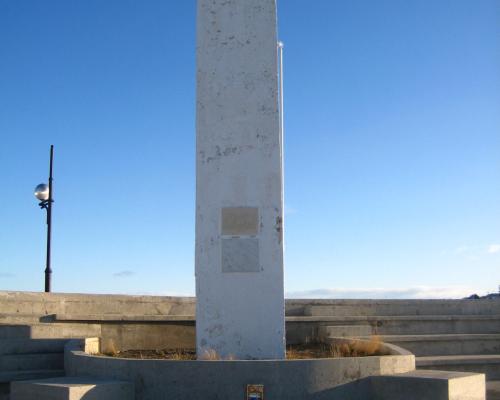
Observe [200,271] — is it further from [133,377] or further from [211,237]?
[133,377]

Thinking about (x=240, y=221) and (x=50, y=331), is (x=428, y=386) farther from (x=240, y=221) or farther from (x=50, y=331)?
(x=50, y=331)

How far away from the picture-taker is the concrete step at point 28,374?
9.91 metres

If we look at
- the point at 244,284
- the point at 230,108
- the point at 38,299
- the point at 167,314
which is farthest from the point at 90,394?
the point at 167,314

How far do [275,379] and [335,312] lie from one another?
23.5 feet

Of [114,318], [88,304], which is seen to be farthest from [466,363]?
[88,304]

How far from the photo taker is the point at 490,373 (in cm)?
1241

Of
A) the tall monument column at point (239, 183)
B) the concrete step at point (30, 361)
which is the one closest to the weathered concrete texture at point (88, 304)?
the concrete step at point (30, 361)

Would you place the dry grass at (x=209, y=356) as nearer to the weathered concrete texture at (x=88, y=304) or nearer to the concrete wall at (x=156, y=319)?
the concrete wall at (x=156, y=319)

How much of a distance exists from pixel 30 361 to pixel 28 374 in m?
0.48

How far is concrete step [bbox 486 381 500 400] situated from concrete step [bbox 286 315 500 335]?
242 centimetres

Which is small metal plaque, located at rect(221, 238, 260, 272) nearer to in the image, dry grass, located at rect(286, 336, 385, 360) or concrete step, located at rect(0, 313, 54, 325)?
dry grass, located at rect(286, 336, 385, 360)

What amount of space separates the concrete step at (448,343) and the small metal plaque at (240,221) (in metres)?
4.30

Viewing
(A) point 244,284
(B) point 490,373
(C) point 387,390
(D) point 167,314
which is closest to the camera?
(C) point 387,390

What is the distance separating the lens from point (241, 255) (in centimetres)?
993
